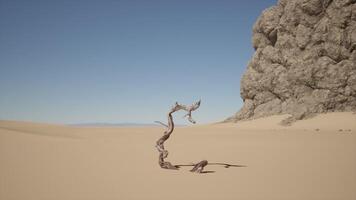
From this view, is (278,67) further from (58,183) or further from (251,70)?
(58,183)

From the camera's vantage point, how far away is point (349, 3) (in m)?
42.2

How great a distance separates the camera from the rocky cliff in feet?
133

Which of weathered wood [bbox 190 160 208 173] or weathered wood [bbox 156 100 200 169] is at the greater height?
weathered wood [bbox 156 100 200 169]

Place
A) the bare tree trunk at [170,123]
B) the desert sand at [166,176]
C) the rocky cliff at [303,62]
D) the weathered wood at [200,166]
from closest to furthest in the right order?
1. the desert sand at [166,176]
2. the weathered wood at [200,166]
3. the bare tree trunk at [170,123]
4. the rocky cliff at [303,62]

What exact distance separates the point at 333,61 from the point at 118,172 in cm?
4186

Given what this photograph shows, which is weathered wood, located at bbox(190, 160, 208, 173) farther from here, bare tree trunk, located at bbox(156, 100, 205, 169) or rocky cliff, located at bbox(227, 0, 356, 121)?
rocky cliff, located at bbox(227, 0, 356, 121)

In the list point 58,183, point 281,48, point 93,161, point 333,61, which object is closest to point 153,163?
point 93,161

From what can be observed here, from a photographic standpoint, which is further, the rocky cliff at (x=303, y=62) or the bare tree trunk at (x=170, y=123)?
the rocky cliff at (x=303, y=62)

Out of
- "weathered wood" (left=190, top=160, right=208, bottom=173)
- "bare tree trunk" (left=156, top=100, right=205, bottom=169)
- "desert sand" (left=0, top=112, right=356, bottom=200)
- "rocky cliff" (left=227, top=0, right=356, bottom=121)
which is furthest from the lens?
"rocky cliff" (left=227, top=0, right=356, bottom=121)

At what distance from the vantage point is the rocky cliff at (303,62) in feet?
133

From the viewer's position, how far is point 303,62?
43906 millimetres

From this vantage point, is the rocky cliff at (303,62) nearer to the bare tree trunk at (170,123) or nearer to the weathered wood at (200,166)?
the bare tree trunk at (170,123)

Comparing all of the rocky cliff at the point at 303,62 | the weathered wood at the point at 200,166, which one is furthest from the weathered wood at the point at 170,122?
the rocky cliff at the point at 303,62

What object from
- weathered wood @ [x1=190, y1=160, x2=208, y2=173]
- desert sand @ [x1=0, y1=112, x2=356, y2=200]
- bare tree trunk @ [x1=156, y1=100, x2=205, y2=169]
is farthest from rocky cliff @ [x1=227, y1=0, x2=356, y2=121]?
weathered wood @ [x1=190, y1=160, x2=208, y2=173]
